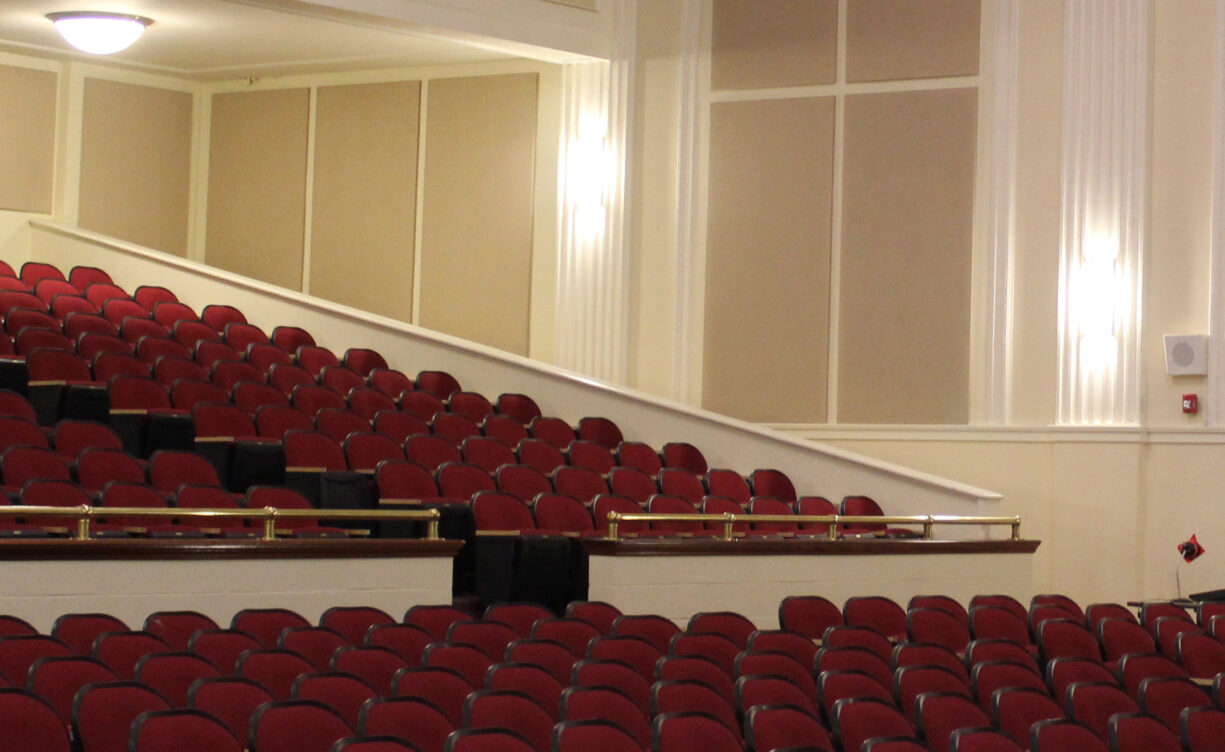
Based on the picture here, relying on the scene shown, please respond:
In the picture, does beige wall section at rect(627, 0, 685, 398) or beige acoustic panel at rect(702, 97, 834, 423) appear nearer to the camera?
beige acoustic panel at rect(702, 97, 834, 423)

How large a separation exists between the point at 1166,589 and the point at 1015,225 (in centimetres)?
144

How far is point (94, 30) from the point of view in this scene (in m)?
5.97

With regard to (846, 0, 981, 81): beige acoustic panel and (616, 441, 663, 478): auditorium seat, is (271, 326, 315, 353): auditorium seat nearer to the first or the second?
(616, 441, 663, 478): auditorium seat

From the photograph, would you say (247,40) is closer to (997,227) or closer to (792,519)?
(997,227)

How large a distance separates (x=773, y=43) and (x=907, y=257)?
1.07 m

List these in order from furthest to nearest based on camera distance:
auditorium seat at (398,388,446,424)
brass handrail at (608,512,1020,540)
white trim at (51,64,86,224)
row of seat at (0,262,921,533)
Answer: white trim at (51,64,86,224), auditorium seat at (398,388,446,424), row of seat at (0,262,921,533), brass handrail at (608,512,1020,540)

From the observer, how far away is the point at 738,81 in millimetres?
6473

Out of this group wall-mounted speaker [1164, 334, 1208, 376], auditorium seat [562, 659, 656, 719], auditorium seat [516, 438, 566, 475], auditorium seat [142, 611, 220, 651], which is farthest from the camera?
wall-mounted speaker [1164, 334, 1208, 376]

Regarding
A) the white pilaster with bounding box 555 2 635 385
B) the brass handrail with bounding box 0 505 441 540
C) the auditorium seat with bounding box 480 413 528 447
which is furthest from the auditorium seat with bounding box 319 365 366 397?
the brass handrail with bounding box 0 505 441 540

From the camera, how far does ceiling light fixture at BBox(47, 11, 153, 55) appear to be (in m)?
5.96

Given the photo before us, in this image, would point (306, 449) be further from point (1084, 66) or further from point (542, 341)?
point (1084, 66)

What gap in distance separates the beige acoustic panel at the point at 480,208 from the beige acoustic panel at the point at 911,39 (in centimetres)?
141

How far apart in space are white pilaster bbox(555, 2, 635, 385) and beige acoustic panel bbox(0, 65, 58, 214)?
227 cm

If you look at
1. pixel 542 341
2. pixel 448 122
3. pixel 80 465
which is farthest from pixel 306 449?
pixel 448 122
